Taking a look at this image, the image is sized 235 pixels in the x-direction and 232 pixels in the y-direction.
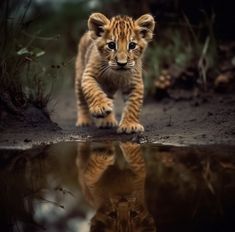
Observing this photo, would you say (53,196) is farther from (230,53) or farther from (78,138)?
(230,53)

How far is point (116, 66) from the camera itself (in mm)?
5324

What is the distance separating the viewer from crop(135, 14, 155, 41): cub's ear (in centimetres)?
565

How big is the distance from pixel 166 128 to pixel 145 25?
3.56 ft

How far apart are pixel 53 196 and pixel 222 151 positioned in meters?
1.67

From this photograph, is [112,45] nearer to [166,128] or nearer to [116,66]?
[116,66]

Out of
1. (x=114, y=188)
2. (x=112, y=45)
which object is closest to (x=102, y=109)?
(x=112, y=45)

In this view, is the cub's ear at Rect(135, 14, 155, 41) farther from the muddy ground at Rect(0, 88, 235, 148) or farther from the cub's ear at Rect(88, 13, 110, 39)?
the muddy ground at Rect(0, 88, 235, 148)

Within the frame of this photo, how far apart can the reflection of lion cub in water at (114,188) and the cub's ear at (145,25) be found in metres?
1.37

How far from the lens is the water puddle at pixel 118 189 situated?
2859 millimetres

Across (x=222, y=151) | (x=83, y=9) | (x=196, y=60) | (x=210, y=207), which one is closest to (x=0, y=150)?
(x=222, y=151)

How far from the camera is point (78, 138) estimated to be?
5.45m

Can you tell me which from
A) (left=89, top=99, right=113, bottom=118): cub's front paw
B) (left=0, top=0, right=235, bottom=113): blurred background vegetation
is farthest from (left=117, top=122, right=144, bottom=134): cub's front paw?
(left=0, top=0, right=235, bottom=113): blurred background vegetation

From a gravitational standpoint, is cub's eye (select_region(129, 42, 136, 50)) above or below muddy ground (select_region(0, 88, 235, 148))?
above

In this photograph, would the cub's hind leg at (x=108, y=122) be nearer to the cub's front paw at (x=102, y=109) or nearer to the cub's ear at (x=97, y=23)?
the cub's front paw at (x=102, y=109)
